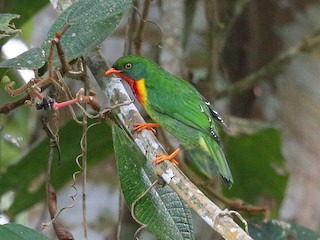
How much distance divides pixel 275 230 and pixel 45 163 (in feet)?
3.09

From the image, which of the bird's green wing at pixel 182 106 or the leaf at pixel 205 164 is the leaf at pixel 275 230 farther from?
the bird's green wing at pixel 182 106

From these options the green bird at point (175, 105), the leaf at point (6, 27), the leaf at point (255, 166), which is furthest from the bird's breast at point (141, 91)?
the leaf at point (255, 166)

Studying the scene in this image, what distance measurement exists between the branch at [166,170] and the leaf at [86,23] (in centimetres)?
15

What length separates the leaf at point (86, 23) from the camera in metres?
1.73

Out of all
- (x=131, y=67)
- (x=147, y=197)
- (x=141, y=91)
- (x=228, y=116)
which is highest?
A: (x=131, y=67)

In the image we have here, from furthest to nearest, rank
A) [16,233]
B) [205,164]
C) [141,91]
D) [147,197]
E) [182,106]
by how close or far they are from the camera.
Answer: [205,164]
[141,91]
[182,106]
[147,197]
[16,233]

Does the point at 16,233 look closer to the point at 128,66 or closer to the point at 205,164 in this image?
the point at 128,66

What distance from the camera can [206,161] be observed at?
103 inches

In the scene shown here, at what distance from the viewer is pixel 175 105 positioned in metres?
2.32

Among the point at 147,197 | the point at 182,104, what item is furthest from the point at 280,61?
the point at 147,197

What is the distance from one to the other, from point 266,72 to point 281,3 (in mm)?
700

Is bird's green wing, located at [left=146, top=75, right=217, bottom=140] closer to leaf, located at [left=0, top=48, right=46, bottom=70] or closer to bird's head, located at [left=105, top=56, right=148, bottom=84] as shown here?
bird's head, located at [left=105, top=56, right=148, bottom=84]

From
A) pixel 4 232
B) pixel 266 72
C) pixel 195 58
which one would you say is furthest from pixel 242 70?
pixel 4 232

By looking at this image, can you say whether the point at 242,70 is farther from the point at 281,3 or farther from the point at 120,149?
the point at 120,149
